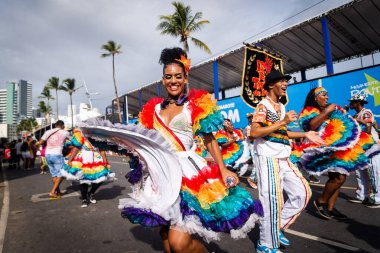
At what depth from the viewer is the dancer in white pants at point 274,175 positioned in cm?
292

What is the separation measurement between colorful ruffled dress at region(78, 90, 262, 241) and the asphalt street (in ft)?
4.98

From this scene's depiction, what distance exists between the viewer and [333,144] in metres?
4.13

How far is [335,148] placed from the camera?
161 inches

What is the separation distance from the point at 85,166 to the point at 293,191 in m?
4.75

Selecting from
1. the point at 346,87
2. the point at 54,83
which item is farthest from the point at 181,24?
the point at 54,83

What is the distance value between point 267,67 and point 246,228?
1271cm

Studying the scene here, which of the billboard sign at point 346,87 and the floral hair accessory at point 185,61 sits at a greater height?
the billboard sign at point 346,87

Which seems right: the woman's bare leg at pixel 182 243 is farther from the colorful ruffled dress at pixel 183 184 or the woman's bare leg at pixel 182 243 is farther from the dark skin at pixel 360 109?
the dark skin at pixel 360 109

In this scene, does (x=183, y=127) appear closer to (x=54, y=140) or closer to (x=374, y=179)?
(x=374, y=179)

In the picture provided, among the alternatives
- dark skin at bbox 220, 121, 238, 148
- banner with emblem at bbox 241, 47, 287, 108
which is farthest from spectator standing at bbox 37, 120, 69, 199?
banner with emblem at bbox 241, 47, 287, 108

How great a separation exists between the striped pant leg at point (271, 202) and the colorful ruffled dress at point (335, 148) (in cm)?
146

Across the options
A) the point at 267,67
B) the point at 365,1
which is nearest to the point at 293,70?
the point at 365,1

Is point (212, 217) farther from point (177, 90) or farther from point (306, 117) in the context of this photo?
point (306, 117)

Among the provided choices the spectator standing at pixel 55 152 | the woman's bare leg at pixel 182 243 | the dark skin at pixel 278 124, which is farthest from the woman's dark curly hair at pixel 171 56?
the spectator standing at pixel 55 152
